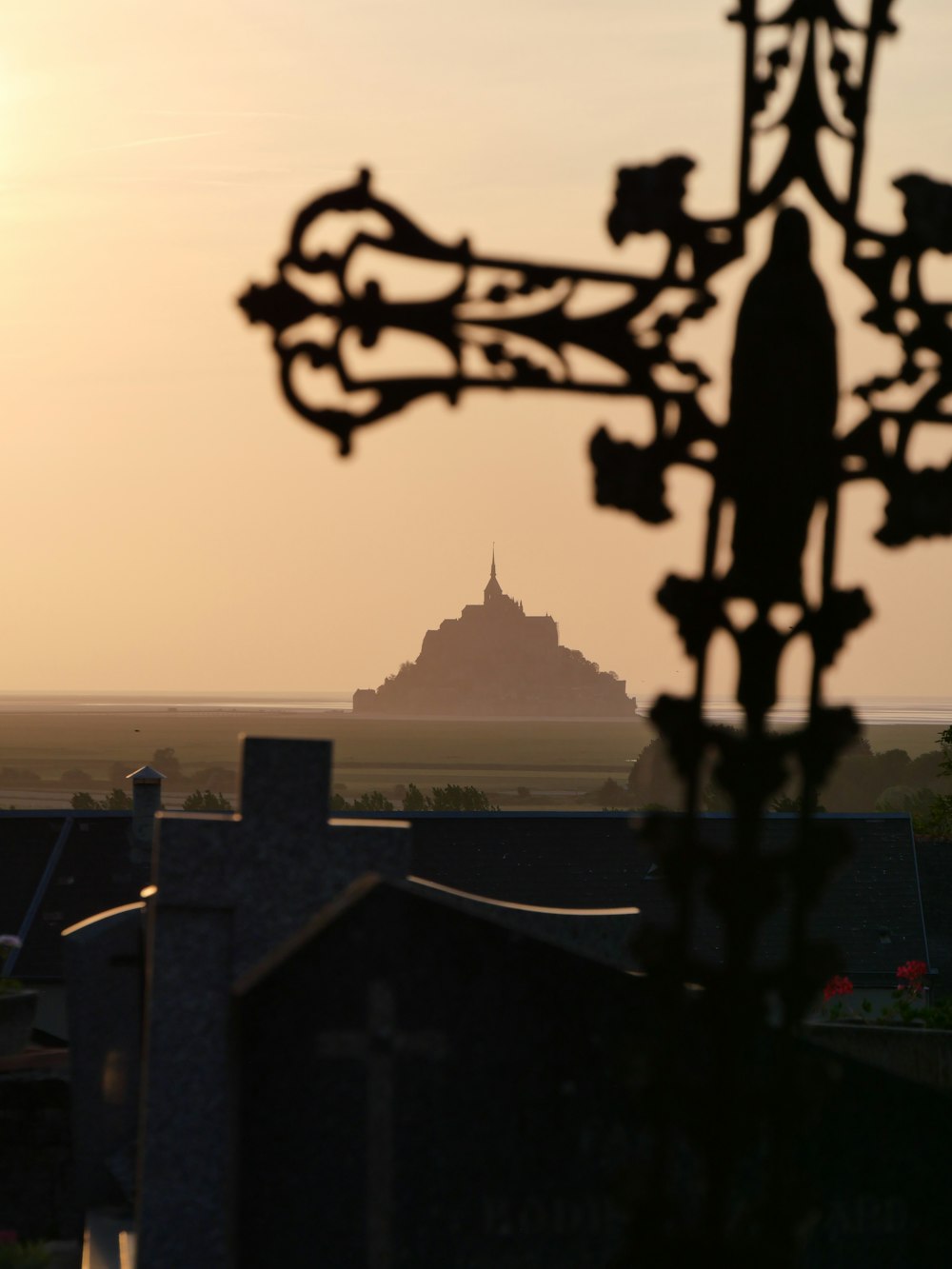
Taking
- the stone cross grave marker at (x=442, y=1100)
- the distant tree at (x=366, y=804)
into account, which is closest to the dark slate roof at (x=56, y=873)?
the stone cross grave marker at (x=442, y=1100)

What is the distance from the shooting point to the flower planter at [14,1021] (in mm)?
15055

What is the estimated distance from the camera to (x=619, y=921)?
26.3ft

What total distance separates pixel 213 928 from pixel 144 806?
832 inches

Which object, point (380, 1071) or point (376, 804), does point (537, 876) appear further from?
point (376, 804)

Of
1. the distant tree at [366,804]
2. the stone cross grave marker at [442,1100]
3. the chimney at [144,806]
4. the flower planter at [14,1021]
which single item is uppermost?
the distant tree at [366,804]

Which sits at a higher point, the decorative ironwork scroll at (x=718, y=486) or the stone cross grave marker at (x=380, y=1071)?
the decorative ironwork scroll at (x=718, y=486)

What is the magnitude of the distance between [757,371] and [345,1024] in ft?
10.1

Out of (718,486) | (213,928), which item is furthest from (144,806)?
(718,486)

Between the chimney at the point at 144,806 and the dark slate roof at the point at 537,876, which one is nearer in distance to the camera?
the chimney at the point at 144,806

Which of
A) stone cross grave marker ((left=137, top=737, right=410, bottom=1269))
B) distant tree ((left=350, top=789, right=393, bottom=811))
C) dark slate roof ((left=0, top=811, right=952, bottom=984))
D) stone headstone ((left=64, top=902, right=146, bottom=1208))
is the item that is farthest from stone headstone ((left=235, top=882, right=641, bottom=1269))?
distant tree ((left=350, top=789, right=393, bottom=811))

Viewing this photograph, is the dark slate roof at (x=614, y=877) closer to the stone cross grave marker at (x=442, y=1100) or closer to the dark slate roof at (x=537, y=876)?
the dark slate roof at (x=537, y=876)

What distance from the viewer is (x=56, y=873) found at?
3152 centimetres

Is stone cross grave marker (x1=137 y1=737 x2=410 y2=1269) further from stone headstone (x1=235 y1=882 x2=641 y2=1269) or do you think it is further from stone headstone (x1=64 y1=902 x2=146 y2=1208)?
stone headstone (x1=64 y1=902 x2=146 y2=1208)

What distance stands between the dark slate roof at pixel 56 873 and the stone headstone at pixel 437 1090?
963 inches
